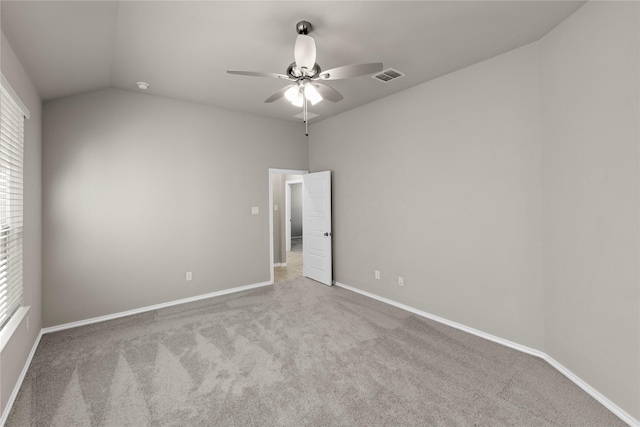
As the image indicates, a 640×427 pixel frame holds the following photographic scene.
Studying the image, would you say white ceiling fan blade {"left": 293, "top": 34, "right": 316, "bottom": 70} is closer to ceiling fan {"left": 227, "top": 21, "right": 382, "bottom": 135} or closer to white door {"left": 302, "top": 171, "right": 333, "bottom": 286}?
ceiling fan {"left": 227, "top": 21, "right": 382, "bottom": 135}

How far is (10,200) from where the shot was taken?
222 centimetres

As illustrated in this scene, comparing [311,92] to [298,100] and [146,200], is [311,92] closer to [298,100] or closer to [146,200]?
[298,100]

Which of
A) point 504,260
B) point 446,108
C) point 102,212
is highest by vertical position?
point 446,108

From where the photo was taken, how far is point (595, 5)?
199 cm

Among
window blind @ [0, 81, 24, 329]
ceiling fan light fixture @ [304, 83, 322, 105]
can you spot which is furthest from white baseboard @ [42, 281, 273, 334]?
ceiling fan light fixture @ [304, 83, 322, 105]

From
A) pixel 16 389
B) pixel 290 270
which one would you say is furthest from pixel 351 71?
pixel 290 270

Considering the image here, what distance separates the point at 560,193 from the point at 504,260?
2.65ft

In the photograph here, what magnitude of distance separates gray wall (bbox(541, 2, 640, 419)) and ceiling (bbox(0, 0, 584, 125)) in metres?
0.41

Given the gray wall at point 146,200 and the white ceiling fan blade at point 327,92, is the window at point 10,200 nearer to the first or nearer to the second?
the gray wall at point 146,200

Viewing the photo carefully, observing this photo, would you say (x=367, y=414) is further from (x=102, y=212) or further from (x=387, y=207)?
(x=102, y=212)

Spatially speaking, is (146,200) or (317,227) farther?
(317,227)

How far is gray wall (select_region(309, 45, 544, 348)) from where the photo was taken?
2.68 metres

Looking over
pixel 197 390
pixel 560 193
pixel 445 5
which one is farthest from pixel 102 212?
pixel 560 193

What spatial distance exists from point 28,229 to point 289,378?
2.74m
